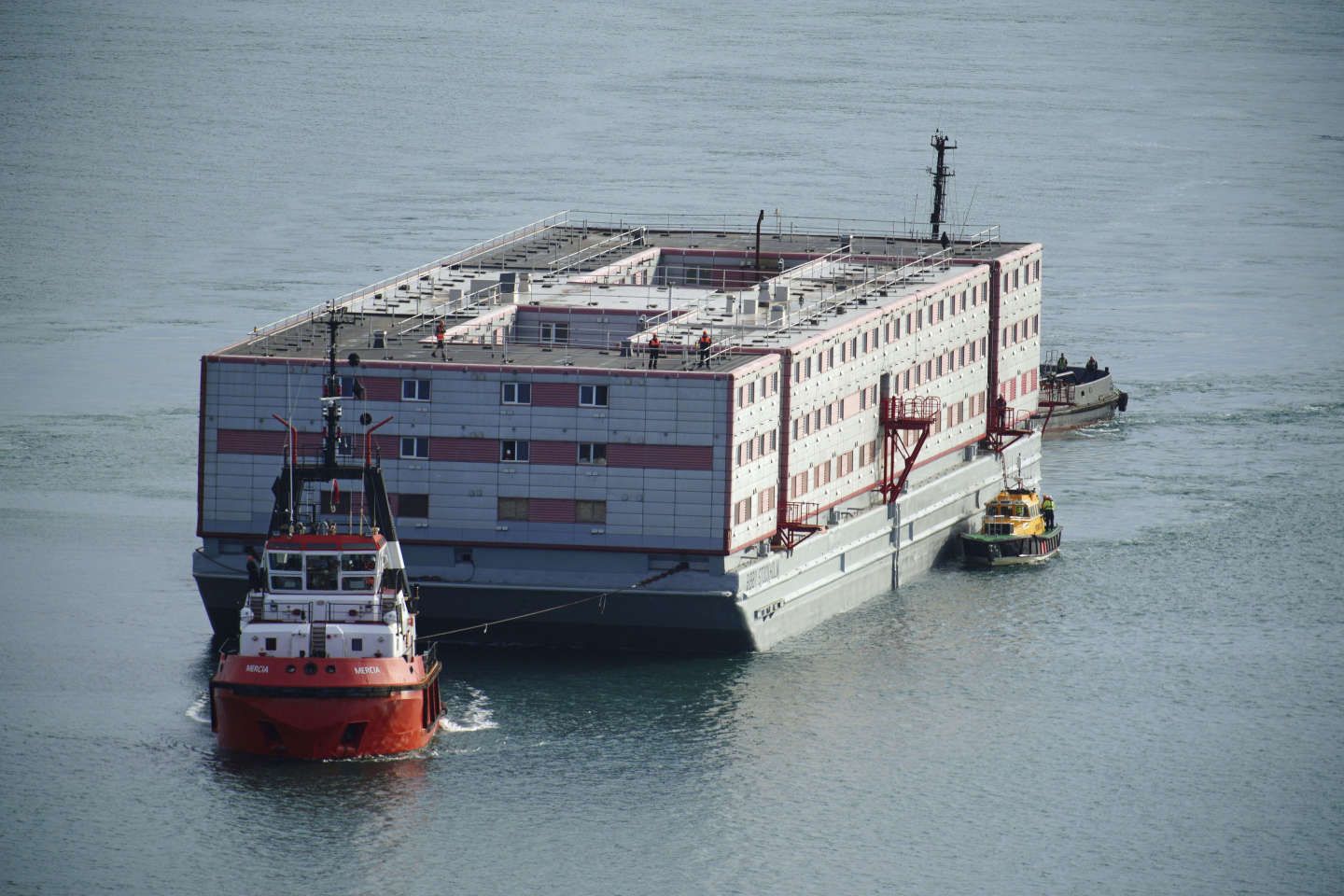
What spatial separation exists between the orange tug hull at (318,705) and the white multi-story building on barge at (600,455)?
1120cm

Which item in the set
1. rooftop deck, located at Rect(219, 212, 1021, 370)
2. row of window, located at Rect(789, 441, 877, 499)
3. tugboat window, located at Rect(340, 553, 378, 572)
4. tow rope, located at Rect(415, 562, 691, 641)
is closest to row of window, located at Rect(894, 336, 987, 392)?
rooftop deck, located at Rect(219, 212, 1021, 370)

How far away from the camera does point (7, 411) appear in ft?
462

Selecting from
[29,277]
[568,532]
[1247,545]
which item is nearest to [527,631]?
[568,532]

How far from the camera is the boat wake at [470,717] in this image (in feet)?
305

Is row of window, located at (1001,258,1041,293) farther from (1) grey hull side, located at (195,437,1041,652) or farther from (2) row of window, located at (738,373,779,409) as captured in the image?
(2) row of window, located at (738,373,779,409)

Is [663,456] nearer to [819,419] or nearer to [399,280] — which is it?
[819,419]

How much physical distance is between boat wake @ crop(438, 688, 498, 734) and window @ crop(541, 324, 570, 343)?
20.5 metres

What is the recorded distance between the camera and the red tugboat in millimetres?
87438

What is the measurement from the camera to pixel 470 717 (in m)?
94.1

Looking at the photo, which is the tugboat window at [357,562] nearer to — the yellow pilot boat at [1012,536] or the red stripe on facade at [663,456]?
the red stripe on facade at [663,456]

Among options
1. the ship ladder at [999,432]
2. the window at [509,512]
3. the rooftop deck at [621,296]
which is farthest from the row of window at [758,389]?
the ship ladder at [999,432]

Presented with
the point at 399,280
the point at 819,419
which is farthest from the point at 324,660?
the point at 399,280

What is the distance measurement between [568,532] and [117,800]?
19.8m

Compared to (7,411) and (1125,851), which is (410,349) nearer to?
(1125,851)
